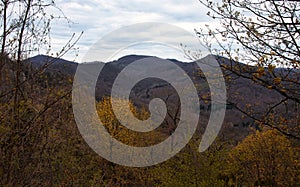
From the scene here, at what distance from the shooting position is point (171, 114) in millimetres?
23266

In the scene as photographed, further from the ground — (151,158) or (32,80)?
(32,80)

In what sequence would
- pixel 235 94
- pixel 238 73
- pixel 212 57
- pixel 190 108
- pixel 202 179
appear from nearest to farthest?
1. pixel 238 73
2. pixel 212 57
3. pixel 235 94
4. pixel 202 179
5. pixel 190 108

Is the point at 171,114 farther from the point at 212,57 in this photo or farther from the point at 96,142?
the point at 212,57

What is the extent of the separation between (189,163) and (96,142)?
465 inches

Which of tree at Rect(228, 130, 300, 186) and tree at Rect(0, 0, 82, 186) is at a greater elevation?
tree at Rect(0, 0, 82, 186)

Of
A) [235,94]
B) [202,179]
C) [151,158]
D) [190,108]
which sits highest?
[235,94]

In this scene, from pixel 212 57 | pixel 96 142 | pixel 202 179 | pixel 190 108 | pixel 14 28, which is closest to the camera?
pixel 14 28

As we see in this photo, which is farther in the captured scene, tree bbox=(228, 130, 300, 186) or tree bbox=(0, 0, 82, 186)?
tree bbox=(228, 130, 300, 186)

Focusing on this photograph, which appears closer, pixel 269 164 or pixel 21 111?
pixel 21 111

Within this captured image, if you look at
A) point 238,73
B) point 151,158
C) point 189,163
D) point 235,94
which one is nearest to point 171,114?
point 151,158

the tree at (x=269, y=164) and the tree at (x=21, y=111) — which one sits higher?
the tree at (x=21, y=111)

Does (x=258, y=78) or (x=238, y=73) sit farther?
(x=238, y=73)

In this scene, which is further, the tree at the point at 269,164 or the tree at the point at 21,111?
the tree at the point at 269,164

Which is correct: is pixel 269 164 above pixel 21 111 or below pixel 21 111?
below
